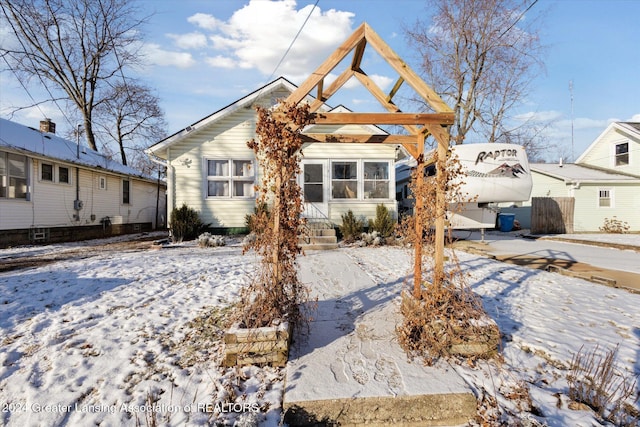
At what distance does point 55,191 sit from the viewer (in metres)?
11.0

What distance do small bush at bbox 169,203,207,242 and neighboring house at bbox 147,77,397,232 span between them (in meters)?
0.45

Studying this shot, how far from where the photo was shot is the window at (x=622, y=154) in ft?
56.6

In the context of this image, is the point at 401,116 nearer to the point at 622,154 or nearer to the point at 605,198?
the point at 605,198

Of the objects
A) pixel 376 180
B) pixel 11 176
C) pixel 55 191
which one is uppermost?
pixel 376 180

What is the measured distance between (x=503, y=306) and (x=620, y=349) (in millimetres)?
1287

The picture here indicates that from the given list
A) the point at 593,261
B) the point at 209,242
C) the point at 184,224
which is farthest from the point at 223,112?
the point at 593,261

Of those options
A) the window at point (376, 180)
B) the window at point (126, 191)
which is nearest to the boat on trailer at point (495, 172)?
the window at point (376, 180)

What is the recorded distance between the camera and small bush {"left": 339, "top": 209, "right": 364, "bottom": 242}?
34.5 ft

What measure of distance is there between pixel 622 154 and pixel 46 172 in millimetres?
28876

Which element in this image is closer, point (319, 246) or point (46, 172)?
point (319, 246)

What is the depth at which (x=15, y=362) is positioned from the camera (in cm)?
280

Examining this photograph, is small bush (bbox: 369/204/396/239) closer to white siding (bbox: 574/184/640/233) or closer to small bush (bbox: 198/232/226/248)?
small bush (bbox: 198/232/226/248)

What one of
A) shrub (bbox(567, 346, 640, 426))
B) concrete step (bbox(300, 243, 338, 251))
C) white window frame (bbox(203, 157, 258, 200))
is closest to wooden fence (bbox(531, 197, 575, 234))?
concrete step (bbox(300, 243, 338, 251))

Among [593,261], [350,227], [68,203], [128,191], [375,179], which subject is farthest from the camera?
[128,191]
